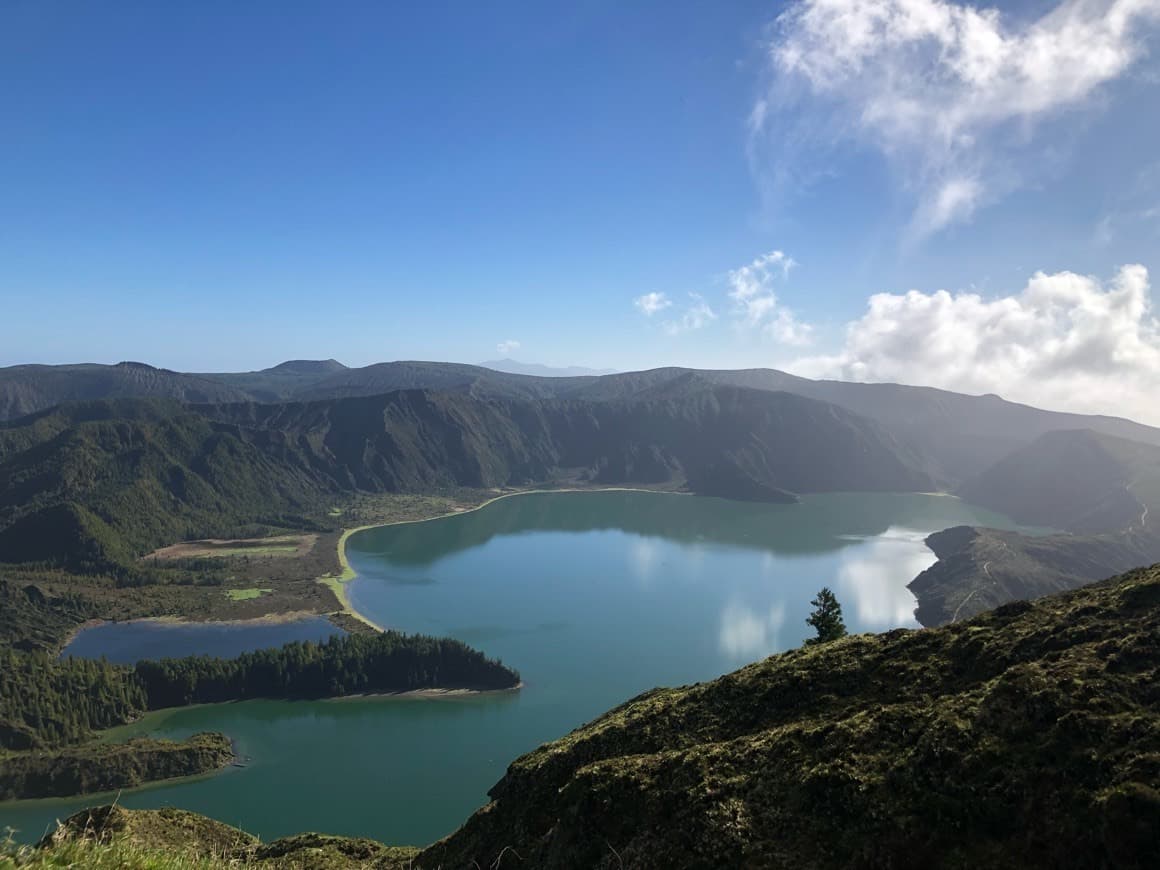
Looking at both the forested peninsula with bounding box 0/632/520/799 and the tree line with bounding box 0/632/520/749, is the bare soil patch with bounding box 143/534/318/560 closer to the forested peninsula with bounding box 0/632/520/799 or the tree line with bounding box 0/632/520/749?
the tree line with bounding box 0/632/520/749

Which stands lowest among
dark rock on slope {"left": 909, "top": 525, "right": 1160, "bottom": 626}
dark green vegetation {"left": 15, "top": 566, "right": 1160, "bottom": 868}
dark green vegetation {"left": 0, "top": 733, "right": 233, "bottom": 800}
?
dark green vegetation {"left": 0, "top": 733, "right": 233, "bottom": 800}

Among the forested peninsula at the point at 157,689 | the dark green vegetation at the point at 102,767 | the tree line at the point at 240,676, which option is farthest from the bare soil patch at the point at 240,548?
the dark green vegetation at the point at 102,767

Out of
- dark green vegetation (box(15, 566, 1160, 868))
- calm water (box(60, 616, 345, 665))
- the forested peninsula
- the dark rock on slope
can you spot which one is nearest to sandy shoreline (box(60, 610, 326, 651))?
calm water (box(60, 616, 345, 665))

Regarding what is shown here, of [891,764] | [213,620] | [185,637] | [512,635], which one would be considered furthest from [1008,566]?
[185,637]

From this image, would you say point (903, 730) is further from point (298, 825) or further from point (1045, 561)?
point (1045, 561)

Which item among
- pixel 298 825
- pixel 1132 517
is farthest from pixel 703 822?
pixel 1132 517

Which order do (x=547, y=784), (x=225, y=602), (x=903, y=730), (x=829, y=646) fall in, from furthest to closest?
(x=225, y=602) < (x=829, y=646) < (x=547, y=784) < (x=903, y=730)

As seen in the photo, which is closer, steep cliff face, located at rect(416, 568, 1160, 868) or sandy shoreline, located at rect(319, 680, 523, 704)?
steep cliff face, located at rect(416, 568, 1160, 868)
